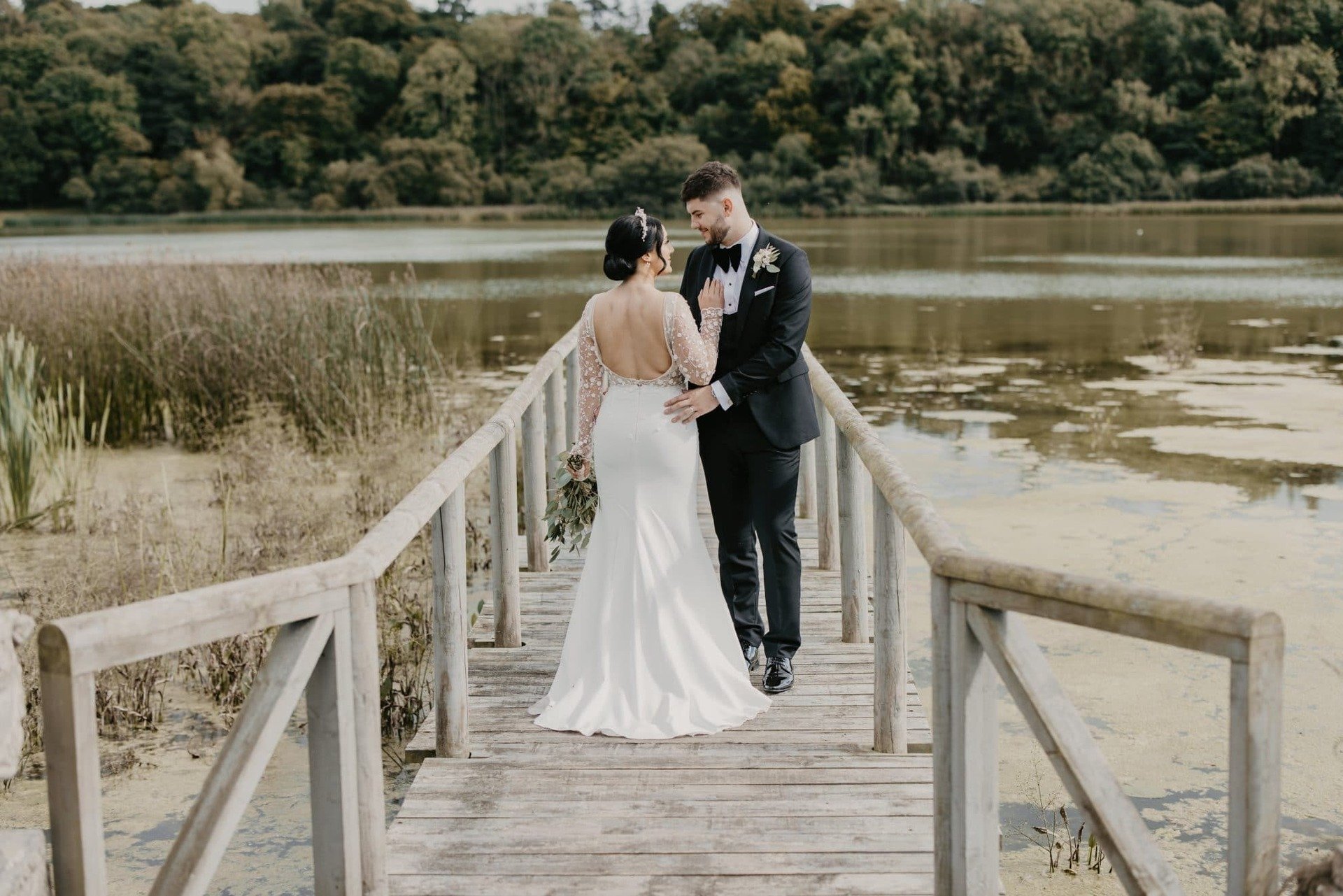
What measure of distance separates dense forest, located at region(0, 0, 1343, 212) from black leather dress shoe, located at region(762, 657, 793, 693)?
79.6 metres

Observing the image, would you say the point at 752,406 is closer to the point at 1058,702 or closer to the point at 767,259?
the point at 767,259

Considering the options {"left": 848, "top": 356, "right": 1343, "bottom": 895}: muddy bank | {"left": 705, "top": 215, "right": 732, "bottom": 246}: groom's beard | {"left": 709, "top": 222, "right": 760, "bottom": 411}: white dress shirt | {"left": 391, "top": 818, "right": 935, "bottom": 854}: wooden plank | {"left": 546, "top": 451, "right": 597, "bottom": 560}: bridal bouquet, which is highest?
{"left": 705, "top": 215, "right": 732, "bottom": 246}: groom's beard

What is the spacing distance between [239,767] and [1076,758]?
139 cm

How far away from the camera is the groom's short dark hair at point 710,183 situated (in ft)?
13.6

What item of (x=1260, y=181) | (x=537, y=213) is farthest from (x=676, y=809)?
(x=1260, y=181)

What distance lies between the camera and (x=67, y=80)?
9244cm

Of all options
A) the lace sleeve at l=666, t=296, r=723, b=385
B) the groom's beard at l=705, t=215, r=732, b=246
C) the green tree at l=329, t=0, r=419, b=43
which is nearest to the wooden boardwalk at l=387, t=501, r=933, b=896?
the lace sleeve at l=666, t=296, r=723, b=385

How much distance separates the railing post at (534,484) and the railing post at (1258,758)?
403 cm

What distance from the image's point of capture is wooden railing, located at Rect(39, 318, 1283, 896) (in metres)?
2.00

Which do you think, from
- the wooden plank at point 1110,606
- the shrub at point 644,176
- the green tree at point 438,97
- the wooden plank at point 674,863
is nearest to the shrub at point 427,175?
the shrub at point 644,176

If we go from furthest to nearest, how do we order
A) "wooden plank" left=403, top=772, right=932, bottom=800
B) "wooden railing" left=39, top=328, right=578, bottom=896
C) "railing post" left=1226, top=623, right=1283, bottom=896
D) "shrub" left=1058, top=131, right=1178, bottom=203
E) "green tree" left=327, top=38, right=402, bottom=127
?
"green tree" left=327, top=38, right=402, bottom=127 < "shrub" left=1058, top=131, right=1178, bottom=203 < "wooden plank" left=403, top=772, right=932, bottom=800 < "wooden railing" left=39, top=328, right=578, bottom=896 < "railing post" left=1226, top=623, right=1283, bottom=896

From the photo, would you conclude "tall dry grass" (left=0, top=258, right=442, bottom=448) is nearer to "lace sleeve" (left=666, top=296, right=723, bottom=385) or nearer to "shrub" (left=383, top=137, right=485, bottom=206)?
"lace sleeve" (left=666, top=296, right=723, bottom=385)

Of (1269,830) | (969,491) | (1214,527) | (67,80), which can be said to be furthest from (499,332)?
(67,80)

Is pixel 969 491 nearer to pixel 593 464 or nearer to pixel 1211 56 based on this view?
pixel 593 464
